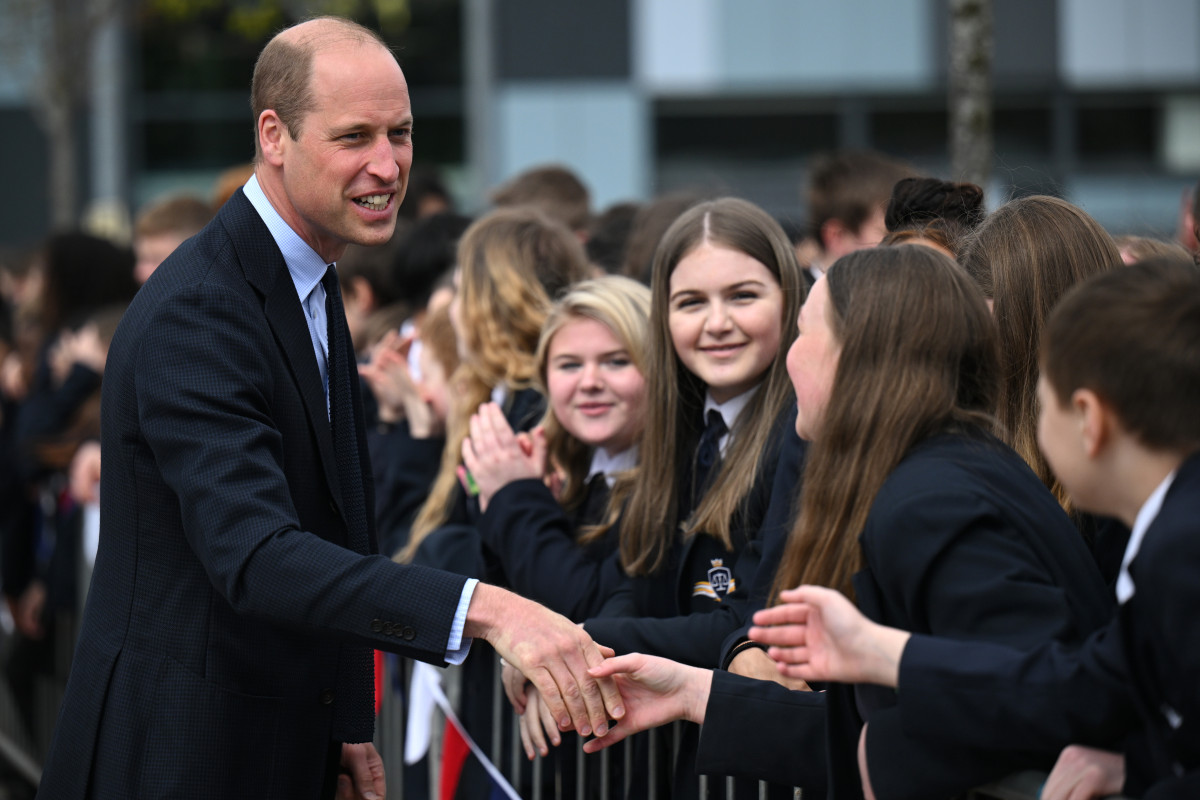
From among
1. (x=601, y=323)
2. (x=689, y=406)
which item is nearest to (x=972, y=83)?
(x=601, y=323)

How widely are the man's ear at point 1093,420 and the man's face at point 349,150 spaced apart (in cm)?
158

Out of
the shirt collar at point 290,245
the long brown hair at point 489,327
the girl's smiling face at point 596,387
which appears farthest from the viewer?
the long brown hair at point 489,327

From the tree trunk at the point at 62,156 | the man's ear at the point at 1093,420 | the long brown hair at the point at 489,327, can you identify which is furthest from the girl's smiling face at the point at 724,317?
the tree trunk at the point at 62,156

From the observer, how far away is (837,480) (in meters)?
2.48

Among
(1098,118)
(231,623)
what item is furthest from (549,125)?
(231,623)

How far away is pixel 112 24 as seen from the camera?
61.1 feet

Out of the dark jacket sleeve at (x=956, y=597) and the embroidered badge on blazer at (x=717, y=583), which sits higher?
the dark jacket sleeve at (x=956, y=597)

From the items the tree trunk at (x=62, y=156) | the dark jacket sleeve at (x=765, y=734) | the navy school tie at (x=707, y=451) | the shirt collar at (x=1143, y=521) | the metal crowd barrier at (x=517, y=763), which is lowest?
the metal crowd barrier at (x=517, y=763)

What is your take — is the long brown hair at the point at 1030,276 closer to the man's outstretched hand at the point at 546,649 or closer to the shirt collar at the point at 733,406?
the shirt collar at the point at 733,406

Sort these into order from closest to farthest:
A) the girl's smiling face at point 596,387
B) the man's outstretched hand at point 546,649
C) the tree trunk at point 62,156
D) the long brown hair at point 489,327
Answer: the man's outstretched hand at point 546,649 → the girl's smiling face at point 596,387 → the long brown hair at point 489,327 → the tree trunk at point 62,156

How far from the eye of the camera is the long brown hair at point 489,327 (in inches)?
189

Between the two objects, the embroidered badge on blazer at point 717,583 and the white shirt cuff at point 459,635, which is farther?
the embroidered badge on blazer at point 717,583

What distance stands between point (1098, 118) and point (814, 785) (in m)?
18.8

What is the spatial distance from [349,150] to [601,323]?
1440 millimetres
